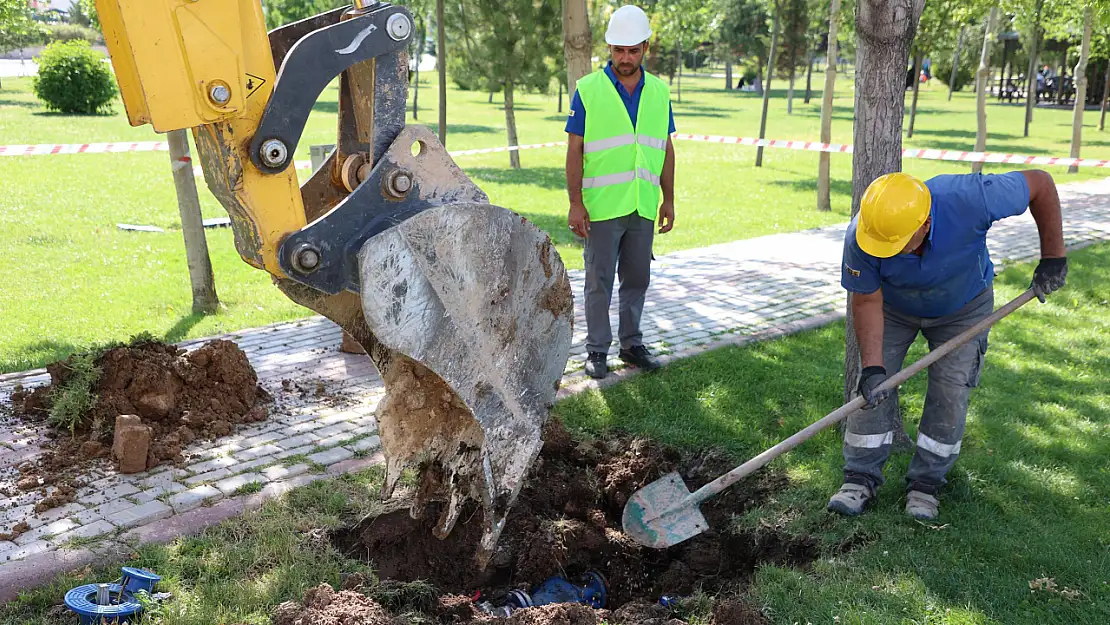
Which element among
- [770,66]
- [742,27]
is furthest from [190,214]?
[742,27]

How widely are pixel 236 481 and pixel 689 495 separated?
2.23 metres

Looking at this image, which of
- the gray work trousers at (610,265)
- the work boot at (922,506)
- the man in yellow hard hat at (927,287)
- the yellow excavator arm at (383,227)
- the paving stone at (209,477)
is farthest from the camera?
the gray work trousers at (610,265)

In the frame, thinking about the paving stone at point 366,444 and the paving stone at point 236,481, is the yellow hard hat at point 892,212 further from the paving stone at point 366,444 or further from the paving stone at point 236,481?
the paving stone at point 236,481

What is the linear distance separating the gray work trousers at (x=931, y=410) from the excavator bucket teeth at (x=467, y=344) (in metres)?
1.69

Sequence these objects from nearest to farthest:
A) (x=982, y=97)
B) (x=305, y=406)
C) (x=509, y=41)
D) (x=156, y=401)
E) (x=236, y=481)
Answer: (x=236, y=481), (x=156, y=401), (x=305, y=406), (x=982, y=97), (x=509, y=41)

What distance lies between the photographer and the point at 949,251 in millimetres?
3900

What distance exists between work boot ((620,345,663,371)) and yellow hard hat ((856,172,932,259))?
2409 mm

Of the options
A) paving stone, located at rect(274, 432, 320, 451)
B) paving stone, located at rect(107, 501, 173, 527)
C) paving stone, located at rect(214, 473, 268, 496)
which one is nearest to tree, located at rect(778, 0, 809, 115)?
paving stone, located at rect(274, 432, 320, 451)

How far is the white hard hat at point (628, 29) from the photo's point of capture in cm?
548

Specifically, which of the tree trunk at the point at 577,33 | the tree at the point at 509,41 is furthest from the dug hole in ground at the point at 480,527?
the tree at the point at 509,41

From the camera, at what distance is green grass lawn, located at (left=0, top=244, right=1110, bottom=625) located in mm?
3453

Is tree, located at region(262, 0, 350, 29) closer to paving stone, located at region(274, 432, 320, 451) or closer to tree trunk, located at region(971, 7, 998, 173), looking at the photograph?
tree trunk, located at region(971, 7, 998, 173)

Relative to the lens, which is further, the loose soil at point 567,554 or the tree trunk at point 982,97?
the tree trunk at point 982,97

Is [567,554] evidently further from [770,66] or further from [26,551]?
[770,66]
